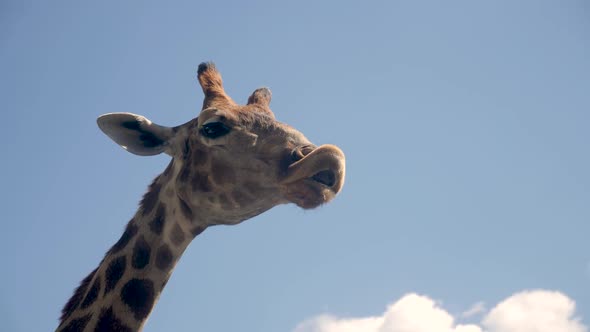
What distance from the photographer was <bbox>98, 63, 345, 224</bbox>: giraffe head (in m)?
5.98

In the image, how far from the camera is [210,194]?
6465 mm

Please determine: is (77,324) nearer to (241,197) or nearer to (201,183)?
(201,183)

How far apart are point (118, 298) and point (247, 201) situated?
1.95 meters

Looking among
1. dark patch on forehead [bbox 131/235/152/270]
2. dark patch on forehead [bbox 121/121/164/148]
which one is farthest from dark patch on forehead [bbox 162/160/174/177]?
dark patch on forehead [bbox 131/235/152/270]

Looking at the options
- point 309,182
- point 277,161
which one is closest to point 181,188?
point 277,161

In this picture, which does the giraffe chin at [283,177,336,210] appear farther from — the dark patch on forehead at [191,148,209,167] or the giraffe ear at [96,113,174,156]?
the giraffe ear at [96,113,174,156]

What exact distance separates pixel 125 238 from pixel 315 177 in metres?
2.85

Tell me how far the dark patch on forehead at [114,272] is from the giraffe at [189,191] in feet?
0.04

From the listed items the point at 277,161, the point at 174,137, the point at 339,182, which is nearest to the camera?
the point at 339,182

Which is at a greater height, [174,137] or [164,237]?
[174,137]

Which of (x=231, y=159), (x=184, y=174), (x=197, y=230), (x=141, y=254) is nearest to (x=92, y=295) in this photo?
(x=141, y=254)

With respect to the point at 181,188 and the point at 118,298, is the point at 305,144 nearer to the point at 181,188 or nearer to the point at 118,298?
the point at 181,188

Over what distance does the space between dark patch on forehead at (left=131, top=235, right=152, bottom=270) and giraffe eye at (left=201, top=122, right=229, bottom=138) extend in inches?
64.7

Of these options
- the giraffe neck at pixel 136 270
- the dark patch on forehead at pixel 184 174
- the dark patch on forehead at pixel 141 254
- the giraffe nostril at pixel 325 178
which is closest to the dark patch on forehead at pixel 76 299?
the giraffe neck at pixel 136 270
